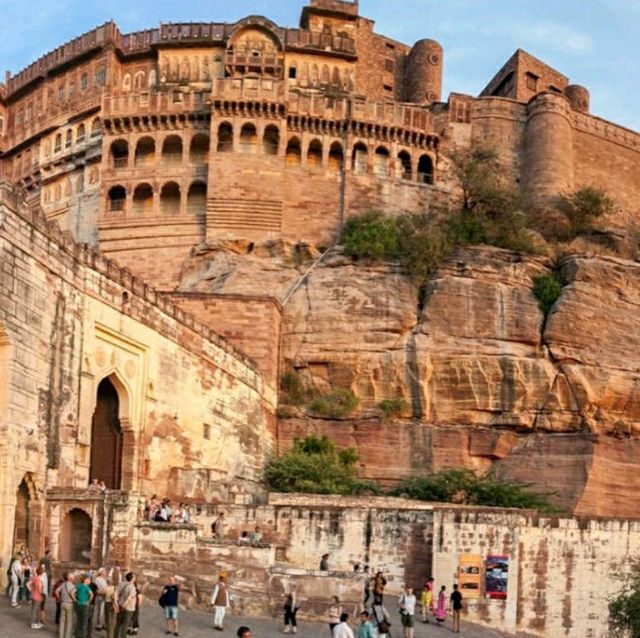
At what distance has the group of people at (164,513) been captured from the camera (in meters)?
22.4

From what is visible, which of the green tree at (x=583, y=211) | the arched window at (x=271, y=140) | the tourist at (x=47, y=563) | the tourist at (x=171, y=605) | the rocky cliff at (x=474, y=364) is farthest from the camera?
the green tree at (x=583, y=211)

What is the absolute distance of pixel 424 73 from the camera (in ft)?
165

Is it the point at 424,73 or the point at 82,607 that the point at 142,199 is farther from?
the point at 82,607

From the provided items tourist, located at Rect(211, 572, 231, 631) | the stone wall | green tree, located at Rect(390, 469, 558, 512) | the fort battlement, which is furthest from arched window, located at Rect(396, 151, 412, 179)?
tourist, located at Rect(211, 572, 231, 631)

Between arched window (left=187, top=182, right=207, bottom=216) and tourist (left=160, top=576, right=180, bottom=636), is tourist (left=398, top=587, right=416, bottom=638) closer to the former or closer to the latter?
tourist (left=160, top=576, right=180, bottom=636)

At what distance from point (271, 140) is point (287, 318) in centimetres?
882

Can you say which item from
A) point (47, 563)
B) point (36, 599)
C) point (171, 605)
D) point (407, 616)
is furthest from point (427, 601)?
point (36, 599)

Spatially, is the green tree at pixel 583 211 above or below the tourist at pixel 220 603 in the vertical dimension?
above

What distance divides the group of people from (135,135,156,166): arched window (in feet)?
69.6

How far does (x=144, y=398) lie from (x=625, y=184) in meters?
27.8

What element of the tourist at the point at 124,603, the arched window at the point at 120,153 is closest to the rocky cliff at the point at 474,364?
the arched window at the point at 120,153

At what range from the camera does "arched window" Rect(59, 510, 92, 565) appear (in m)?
21.6

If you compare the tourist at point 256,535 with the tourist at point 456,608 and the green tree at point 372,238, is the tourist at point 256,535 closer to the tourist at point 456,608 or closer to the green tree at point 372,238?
the tourist at point 456,608

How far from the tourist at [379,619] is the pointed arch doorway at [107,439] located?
7220 millimetres
